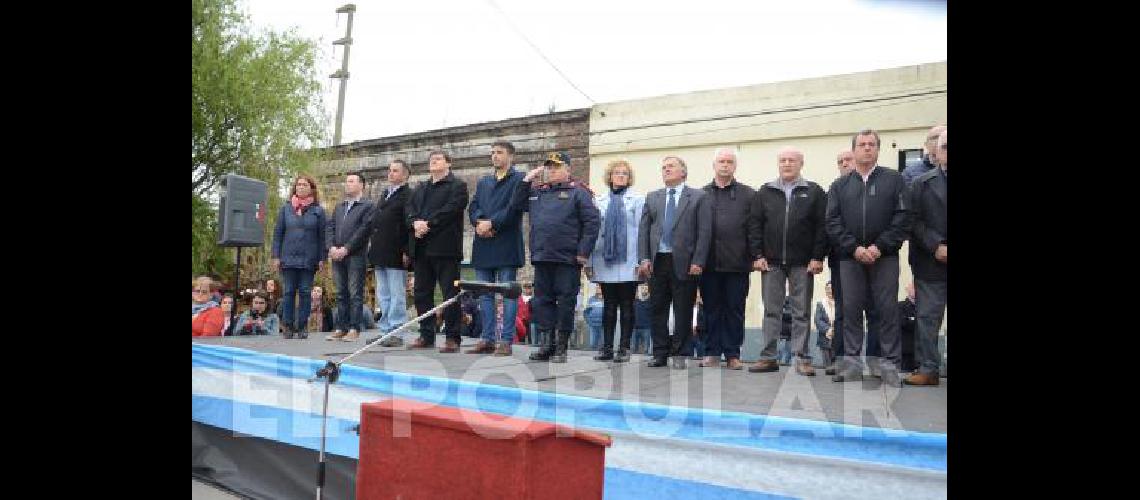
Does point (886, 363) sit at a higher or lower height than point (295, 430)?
higher

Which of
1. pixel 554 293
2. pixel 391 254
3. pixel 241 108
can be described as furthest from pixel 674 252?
pixel 241 108

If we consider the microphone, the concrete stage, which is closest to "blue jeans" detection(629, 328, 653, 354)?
the concrete stage

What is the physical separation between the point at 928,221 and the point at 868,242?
1.02 feet

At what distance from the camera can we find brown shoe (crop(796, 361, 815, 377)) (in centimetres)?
404

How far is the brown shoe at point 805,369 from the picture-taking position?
13.2ft

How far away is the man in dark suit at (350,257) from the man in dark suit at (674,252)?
88.0 inches

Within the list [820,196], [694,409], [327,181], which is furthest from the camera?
[327,181]

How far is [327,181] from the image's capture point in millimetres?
12992

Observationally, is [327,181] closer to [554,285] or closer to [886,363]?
[554,285]
